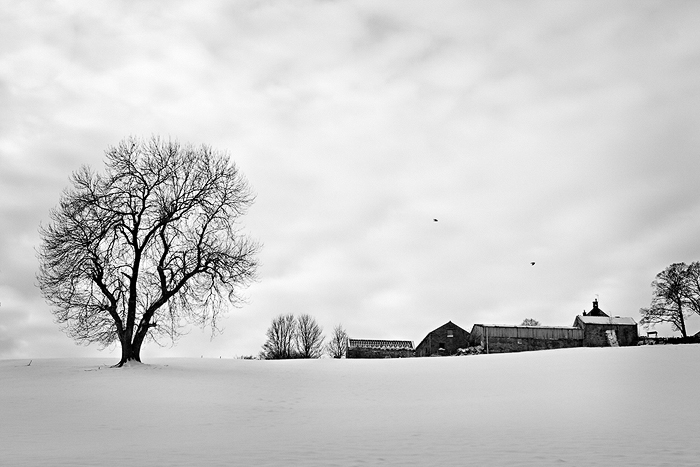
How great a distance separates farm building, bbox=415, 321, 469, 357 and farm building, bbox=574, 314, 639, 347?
1550cm

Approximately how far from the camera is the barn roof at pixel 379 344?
2822 inches

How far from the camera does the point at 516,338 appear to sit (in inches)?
2515

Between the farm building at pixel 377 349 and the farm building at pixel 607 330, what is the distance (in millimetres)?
21771

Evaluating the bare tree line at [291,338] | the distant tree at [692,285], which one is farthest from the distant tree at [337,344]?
the distant tree at [692,285]

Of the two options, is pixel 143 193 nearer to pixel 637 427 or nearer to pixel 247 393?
pixel 247 393

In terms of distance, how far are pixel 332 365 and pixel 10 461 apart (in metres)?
26.0

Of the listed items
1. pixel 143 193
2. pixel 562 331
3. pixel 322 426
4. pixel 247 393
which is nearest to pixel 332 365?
pixel 247 393

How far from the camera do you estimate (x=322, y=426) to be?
16.0 m

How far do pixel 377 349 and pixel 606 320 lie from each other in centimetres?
2946

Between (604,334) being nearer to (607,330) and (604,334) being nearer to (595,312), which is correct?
(607,330)

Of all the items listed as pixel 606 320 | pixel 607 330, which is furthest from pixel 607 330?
pixel 606 320

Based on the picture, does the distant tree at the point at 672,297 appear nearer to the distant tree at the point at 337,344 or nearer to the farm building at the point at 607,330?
the farm building at the point at 607,330

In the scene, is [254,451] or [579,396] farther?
[579,396]

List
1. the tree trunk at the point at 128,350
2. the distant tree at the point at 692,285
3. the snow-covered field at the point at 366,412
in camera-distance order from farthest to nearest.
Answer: the distant tree at the point at 692,285
the tree trunk at the point at 128,350
the snow-covered field at the point at 366,412
